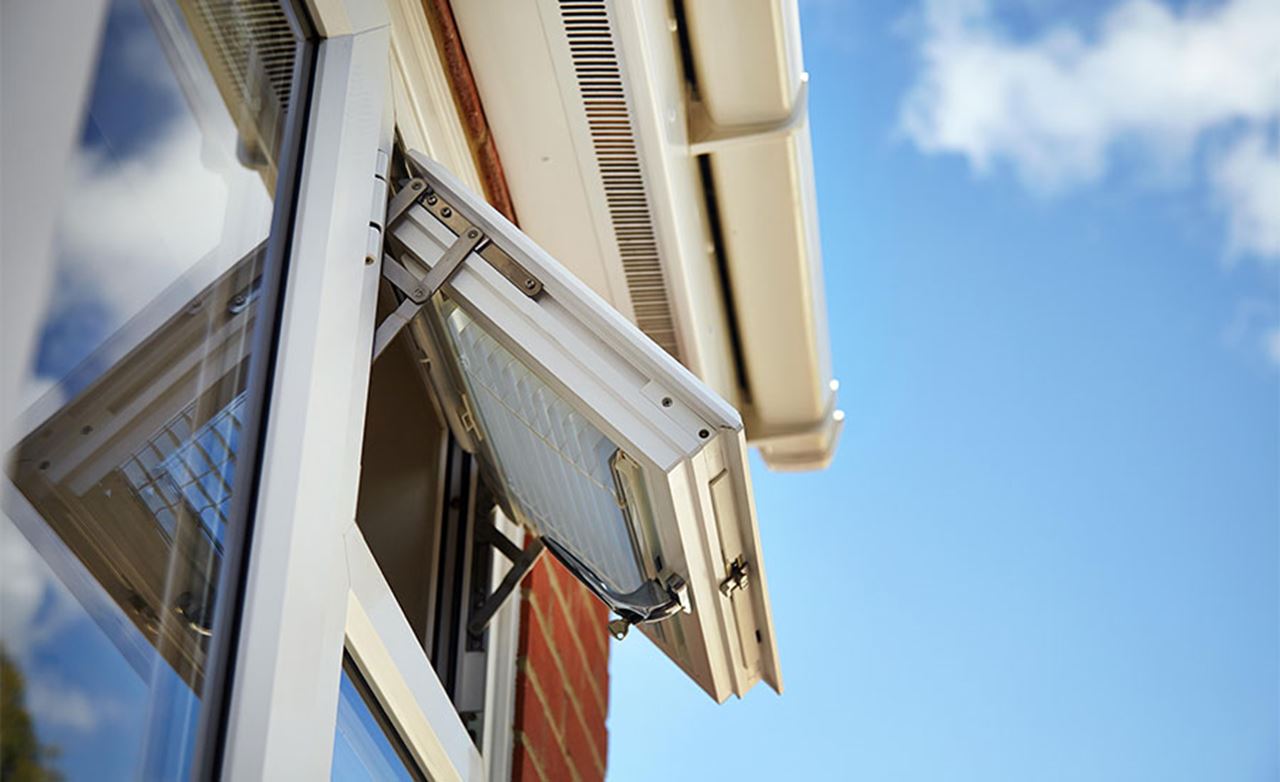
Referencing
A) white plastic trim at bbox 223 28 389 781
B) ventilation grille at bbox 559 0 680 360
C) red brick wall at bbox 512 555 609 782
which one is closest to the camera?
white plastic trim at bbox 223 28 389 781

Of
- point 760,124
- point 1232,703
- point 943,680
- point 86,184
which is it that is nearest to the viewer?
point 86,184

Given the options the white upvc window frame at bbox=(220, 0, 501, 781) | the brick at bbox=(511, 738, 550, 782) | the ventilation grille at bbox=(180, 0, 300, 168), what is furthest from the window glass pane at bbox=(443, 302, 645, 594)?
the brick at bbox=(511, 738, 550, 782)

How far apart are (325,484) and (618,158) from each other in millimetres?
1010

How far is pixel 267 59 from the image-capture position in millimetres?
963

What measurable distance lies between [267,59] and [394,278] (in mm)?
234

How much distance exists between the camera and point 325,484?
33.6 inches

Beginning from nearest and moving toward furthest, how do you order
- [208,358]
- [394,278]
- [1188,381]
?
[208,358] < [394,278] < [1188,381]

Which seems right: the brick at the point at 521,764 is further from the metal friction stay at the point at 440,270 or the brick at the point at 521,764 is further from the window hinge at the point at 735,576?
the metal friction stay at the point at 440,270

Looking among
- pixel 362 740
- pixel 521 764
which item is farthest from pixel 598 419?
pixel 521 764

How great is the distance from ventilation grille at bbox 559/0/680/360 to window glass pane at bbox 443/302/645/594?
19.7 inches

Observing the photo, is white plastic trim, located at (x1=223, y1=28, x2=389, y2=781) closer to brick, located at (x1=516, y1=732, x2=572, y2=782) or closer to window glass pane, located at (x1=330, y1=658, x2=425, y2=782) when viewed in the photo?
window glass pane, located at (x1=330, y1=658, x2=425, y2=782)

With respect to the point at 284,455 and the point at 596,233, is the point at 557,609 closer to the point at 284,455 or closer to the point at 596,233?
the point at 596,233

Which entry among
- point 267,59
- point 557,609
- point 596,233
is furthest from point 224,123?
point 557,609

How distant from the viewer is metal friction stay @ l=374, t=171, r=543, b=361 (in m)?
→ 1.10
